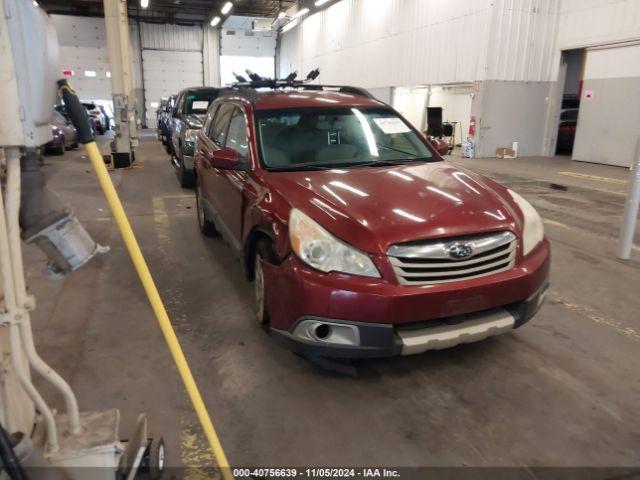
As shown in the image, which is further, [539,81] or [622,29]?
[539,81]

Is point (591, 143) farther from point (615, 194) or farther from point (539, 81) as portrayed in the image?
point (615, 194)

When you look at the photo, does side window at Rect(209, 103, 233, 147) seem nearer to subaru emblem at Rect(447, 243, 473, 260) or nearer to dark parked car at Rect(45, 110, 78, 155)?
subaru emblem at Rect(447, 243, 473, 260)

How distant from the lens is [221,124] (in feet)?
15.5

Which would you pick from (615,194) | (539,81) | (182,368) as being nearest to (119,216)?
(182,368)

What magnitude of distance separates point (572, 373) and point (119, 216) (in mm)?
2701

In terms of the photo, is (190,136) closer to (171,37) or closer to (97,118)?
(97,118)

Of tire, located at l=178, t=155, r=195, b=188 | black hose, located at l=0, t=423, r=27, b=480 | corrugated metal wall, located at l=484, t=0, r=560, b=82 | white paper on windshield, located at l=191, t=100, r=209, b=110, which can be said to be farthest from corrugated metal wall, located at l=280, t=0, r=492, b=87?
black hose, located at l=0, t=423, r=27, b=480

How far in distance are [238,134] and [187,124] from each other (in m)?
4.93

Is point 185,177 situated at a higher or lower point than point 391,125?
lower

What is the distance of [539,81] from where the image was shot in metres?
14.7

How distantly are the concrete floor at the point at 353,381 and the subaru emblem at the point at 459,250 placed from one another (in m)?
0.80

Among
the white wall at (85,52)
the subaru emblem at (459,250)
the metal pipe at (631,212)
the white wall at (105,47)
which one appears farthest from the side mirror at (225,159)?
the white wall at (85,52)

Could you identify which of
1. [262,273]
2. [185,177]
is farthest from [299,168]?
[185,177]

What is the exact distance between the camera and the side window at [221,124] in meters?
4.49
